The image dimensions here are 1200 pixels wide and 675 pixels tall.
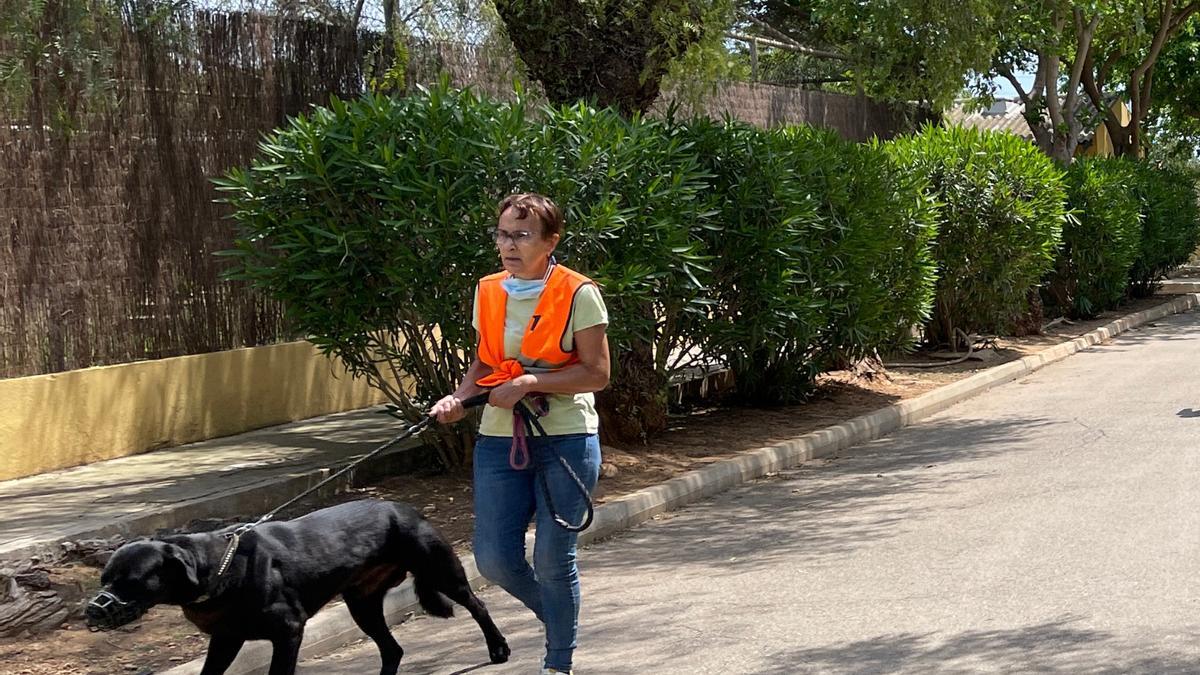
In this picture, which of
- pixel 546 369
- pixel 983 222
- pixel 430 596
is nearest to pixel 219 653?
pixel 430 596

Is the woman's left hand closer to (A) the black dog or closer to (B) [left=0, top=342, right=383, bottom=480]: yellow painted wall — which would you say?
(A) the black dog

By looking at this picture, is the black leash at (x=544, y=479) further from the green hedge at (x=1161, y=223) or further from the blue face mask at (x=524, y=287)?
the green hedge at (x=1161, y=223)

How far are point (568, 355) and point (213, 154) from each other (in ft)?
23.7

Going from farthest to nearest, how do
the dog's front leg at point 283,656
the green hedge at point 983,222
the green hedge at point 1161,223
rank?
the green hedge at point 1161,223 < the green hedge at point 983,222 < the dog's front leg at point 283,656

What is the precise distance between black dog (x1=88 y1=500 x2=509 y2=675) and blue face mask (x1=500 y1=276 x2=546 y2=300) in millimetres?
1005

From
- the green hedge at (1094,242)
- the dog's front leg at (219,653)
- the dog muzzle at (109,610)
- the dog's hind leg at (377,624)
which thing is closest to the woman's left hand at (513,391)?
the dog's hind leg at (377,624)

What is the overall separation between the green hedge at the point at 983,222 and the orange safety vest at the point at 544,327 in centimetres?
1088

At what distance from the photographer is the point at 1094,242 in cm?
2141

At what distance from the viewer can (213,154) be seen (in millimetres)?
11891

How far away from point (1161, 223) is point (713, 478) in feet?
57.9

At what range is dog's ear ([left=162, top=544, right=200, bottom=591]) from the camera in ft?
16.1

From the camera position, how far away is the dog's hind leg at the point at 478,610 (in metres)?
5.91

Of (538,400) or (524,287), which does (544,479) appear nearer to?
(538,400)

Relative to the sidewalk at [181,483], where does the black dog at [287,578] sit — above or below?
above
